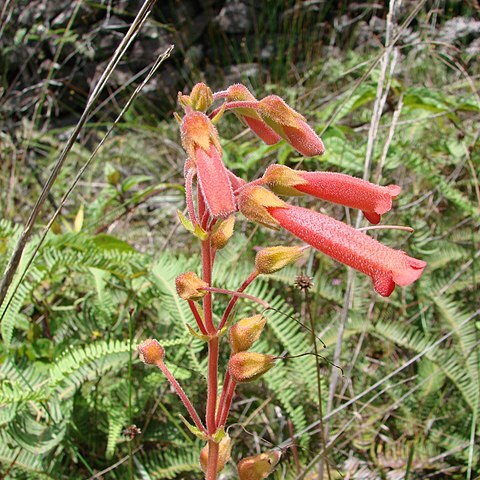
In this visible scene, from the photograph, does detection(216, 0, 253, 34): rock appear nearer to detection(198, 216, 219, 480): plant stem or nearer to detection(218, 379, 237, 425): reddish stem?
detection(198, 216, 219, 480): plant stem

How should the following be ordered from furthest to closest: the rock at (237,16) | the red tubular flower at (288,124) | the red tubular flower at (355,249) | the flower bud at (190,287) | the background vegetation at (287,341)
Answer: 1. the rock at (237,16)
2. the background vegetation at (287,341)
3. the red tubular flower at (288,124)
4. the flower bud at (190,287)
5. the red tubular flower at (355,249)

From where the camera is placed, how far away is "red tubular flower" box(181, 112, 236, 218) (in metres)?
1.13

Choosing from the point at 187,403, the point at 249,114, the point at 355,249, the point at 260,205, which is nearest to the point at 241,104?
the point at 249,114

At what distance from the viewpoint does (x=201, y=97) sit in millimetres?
1296

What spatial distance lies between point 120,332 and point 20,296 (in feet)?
1.34

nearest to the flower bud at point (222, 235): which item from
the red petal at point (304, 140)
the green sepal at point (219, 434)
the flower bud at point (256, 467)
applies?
the red petal at point (304, 140)

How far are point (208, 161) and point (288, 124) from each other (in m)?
0.24

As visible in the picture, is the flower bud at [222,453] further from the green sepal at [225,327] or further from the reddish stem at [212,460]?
the green sepal at [225,327]

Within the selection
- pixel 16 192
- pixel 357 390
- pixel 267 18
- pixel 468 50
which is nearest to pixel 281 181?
pixel 357 390

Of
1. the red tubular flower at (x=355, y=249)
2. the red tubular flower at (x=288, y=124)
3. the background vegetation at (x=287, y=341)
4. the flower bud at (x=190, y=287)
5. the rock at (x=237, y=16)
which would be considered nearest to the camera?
the red tubular flower at (x=355, y=249)

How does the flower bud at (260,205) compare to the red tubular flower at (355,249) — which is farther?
the flower bud at (260,205)

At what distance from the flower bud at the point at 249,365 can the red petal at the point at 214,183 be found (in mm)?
320

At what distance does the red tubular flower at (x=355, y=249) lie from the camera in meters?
1.10

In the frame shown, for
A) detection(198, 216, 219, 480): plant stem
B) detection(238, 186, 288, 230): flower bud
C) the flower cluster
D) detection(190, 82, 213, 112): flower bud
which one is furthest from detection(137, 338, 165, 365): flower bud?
detection(190, 82, 213, 112): flower bud
